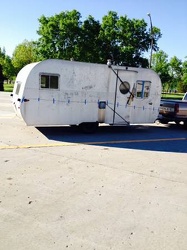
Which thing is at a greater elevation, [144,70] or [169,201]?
[144,70]

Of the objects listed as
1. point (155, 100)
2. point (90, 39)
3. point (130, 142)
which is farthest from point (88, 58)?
point (130, 142)

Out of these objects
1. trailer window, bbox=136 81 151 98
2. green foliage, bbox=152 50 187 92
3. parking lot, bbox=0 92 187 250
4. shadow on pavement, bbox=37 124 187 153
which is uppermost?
green foliage, bbox=152 50 187 92

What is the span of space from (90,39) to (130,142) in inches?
1359

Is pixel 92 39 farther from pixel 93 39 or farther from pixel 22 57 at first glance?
pixel 22 57

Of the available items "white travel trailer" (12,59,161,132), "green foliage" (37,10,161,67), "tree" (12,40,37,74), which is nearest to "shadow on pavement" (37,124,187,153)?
→ "white travel trailer" (12,59,161,132)

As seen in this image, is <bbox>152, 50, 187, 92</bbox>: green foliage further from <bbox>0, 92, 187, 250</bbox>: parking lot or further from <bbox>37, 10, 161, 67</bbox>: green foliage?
<bbox>0, 92, 187, 250</bbox>: parking lot

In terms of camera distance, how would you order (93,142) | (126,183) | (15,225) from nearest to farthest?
(15,225) → (126,183) → (93,142)

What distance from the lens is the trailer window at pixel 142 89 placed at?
1234 centimetres

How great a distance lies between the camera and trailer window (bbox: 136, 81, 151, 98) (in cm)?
1234

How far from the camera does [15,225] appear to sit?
13.7 ft

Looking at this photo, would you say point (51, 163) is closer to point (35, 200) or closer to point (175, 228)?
point (35, 200)

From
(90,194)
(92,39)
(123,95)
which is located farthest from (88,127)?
(92,39)

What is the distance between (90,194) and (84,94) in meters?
6.29

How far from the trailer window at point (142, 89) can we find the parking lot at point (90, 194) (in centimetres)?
305
